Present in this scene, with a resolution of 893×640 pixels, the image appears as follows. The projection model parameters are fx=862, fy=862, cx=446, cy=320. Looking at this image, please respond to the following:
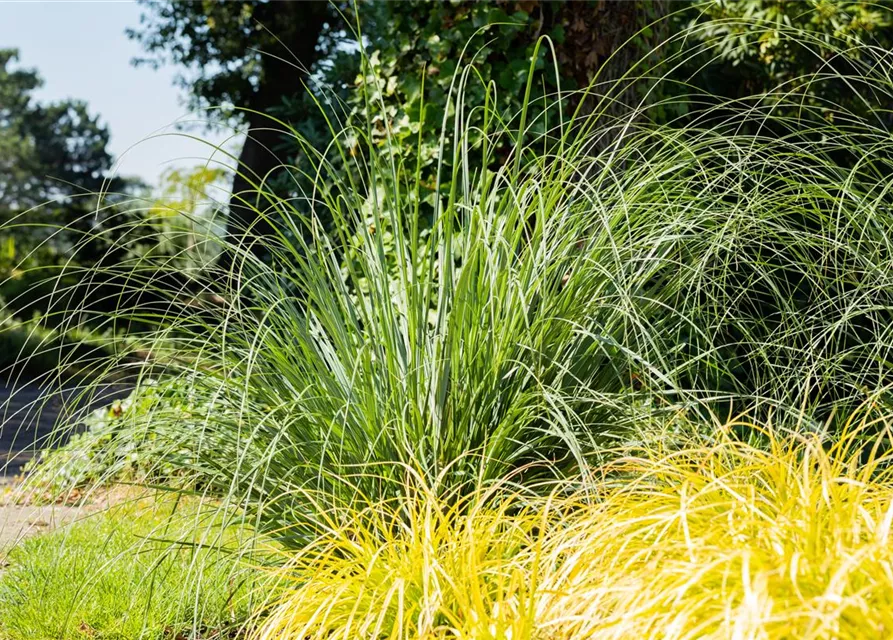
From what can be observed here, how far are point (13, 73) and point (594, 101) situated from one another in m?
30.2

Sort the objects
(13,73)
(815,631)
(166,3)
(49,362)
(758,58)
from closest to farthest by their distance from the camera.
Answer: (815,631)
(758,58)
(49,362)
(166,3)
(13,73)

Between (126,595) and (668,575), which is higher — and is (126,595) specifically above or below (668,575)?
below

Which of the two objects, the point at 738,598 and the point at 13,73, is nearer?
the point at 738,598

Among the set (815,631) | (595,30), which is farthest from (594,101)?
(815,631)

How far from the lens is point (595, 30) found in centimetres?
392

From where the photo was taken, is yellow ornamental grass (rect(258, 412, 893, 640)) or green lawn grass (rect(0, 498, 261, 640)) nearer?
yellow ornamental grass (rect(258, 412, 893, 640))

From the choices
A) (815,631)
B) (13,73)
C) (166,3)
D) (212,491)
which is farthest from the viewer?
(13,73)

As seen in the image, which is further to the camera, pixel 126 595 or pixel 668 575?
pixel 126 595

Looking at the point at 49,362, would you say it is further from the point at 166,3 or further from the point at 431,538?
the point at 431,538

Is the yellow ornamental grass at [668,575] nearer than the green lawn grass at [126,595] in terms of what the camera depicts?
Yes

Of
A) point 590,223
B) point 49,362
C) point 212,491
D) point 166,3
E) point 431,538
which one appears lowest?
point 49,362

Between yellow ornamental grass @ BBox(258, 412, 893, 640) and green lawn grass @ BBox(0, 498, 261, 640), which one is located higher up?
yellow ornamental grass @ BBox(258, 412, 893, 640)

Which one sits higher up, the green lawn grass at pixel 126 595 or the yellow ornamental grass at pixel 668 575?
the yellow ornamental grass at pixel 668 575

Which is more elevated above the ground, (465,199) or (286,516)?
(465,199)
